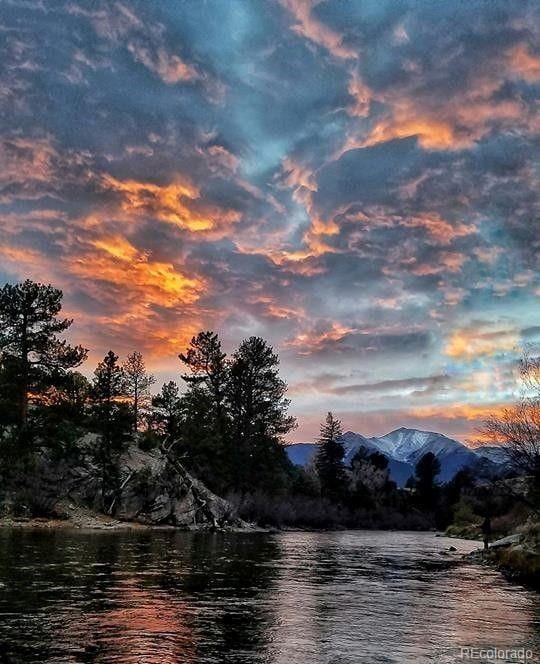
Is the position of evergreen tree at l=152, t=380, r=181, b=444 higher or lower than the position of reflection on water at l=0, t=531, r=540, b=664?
higher

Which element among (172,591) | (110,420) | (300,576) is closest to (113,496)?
(110,420)

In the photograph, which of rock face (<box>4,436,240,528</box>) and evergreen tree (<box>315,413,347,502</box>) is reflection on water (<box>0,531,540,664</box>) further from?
evergreen tree (<box>315,413,347,502</box>)

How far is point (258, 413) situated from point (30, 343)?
118 feet

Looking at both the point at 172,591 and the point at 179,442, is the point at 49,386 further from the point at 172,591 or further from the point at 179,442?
the point at 172,591

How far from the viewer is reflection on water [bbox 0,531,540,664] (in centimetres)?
1046

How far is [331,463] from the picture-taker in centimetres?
11769

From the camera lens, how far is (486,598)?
61.8 ft

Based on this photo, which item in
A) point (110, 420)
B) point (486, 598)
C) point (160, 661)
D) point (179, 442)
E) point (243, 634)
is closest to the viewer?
point (160, 661)

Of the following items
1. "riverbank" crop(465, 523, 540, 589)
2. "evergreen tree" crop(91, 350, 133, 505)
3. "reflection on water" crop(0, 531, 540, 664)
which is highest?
"evergreen tree" crop(91, 350, 133, 505)

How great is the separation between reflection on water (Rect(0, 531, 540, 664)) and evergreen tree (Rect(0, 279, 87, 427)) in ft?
102

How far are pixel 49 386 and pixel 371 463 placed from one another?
3704 inches

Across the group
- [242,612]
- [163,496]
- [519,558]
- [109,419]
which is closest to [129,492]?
[163,496]

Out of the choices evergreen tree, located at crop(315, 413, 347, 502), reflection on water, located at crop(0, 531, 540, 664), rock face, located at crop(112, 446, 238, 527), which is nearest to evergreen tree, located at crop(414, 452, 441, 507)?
evergreen tree, located at crop(315, 413, 347, 502)

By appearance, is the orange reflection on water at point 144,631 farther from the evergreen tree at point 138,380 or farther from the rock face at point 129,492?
the evergreen tree at point 138,380
